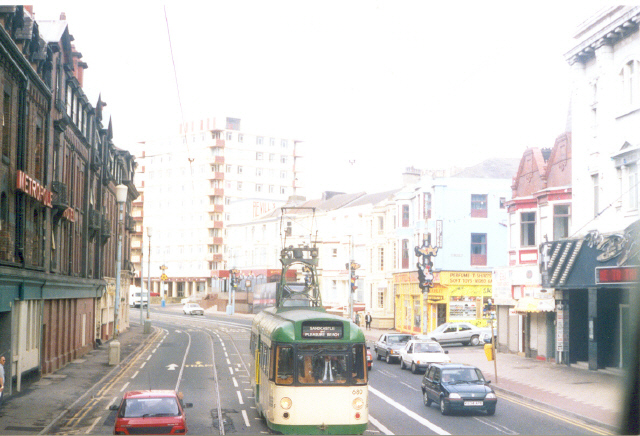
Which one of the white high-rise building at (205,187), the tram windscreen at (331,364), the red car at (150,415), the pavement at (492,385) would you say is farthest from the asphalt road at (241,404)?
the white high-rise building at (205,187)

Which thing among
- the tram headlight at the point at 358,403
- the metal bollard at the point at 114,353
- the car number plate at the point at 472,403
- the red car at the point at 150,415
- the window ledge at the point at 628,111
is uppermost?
the window ledge at the point at 628,111

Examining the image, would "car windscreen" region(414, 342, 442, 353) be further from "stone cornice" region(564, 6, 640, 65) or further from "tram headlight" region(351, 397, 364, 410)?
"tram headlight" region(351, 397, 364, 410)

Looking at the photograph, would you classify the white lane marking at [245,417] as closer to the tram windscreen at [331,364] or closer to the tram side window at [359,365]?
the tram windscreen at [331,364]

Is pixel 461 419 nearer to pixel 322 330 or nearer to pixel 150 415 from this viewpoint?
pixel 322 330

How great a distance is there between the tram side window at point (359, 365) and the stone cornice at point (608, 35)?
18919 mm

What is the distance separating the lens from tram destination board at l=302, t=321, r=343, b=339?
54.7 feet

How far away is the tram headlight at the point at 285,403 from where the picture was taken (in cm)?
1590

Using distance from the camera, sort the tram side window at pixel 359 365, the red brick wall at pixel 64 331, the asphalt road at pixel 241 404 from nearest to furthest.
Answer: the tram side window at pixel 359 365
the asphalt road at pixel 241 404
the red brick wall at pixel 64 331

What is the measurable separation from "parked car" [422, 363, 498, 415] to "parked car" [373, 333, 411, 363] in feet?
48.8

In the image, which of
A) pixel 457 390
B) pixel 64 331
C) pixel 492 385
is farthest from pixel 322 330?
pixel 64 331

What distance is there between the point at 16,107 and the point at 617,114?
2319cm

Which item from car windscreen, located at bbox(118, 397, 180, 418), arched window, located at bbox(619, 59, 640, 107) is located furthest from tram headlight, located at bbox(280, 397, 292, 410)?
arched window, located at bbox(619, 59, 640, 107)

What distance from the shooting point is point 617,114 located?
99.0 feet

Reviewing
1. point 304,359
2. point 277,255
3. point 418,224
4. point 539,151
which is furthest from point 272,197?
point 304,359
